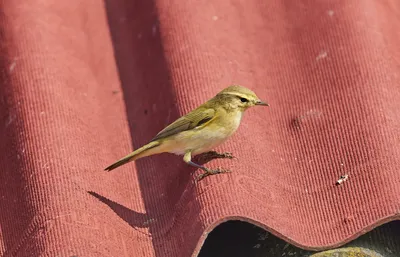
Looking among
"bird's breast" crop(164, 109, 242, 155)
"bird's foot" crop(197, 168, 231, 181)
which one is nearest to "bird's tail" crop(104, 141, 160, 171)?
"bird's breast" crop(164, 109, 242, 155)

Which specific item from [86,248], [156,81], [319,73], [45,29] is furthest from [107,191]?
[319,73]

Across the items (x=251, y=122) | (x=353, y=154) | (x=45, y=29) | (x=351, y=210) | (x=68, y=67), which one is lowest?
(x=351, y=210)

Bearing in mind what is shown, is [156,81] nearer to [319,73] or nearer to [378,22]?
[319,73]

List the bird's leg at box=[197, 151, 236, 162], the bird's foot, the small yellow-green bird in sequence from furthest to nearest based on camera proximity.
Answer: the small yellow-green bird, the bird's leg at box=[197, 151, 236, 162], the bird's foot

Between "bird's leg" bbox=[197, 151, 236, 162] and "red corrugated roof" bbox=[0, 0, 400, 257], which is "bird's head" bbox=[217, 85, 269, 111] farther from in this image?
"bird's leg" bbox=[197, 151, 236, 162]

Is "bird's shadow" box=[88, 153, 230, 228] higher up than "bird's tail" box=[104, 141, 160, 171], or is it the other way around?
"bird's tail" box=[104, 141, 160, 171]

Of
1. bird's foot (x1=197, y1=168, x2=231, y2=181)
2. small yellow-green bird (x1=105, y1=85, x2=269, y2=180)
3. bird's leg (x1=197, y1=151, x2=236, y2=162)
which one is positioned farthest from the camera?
small yellow-green bird (x1=105, y1=85, x2=269, y2=180)

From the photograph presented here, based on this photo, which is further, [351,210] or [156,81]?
[156,81]
